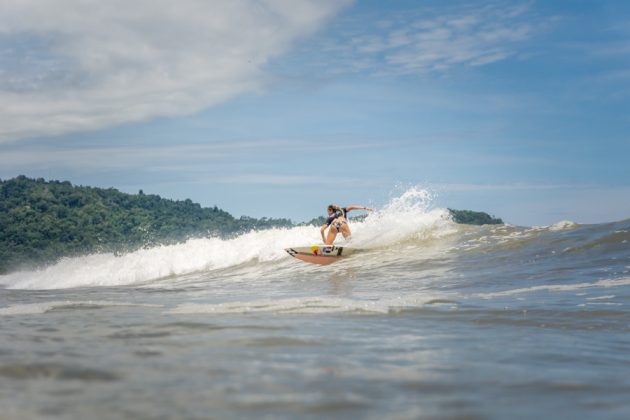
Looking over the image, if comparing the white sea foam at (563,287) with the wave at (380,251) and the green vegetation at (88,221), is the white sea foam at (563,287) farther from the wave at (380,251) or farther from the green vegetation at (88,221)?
the green vegetation at (88,221)

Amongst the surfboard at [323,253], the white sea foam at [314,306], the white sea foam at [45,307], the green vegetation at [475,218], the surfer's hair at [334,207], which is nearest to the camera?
the white sea foam at [314,306]

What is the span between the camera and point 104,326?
6422 mm

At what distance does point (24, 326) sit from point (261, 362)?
3341mm

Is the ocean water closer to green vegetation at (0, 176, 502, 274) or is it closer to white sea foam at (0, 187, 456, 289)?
white sea foam at (0, 187, 456, 289)

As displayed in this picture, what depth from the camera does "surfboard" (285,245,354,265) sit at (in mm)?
18719

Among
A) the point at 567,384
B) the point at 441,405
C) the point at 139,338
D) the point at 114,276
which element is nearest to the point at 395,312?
the point at 139,338

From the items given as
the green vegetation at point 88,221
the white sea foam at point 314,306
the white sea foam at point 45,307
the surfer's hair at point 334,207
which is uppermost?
the green vegetation at point 88,221

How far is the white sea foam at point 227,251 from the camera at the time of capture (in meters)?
21.3

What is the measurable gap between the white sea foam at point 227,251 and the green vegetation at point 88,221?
27.9m

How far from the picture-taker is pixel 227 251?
82.0 feet

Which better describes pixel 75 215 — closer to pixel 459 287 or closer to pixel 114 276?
pixel 114 276

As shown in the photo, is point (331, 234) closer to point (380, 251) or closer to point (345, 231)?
point (345, 231)

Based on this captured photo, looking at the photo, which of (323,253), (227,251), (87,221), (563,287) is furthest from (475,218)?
(87,221)

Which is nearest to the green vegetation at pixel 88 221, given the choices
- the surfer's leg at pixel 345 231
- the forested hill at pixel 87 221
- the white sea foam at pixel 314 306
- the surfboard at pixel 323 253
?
the forested hill at pixel 87 221
